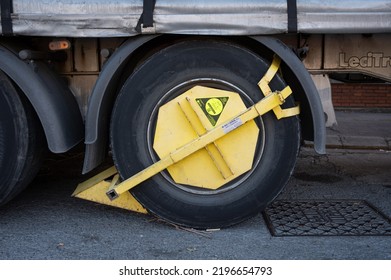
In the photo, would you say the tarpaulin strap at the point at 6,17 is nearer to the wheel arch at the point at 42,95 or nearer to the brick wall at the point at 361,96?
the wheel arch at the point at 42,95

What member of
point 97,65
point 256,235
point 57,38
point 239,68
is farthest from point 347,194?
point 57,38

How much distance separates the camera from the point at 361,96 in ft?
31.2

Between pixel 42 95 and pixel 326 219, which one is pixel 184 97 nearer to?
pixel 42 95

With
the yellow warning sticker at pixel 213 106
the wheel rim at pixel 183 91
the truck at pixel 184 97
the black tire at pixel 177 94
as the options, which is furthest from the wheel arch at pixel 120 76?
the yellow warning sticker at pixel 213 106

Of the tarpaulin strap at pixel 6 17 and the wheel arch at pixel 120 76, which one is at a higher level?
the tarpaulin strap at pixel 6 17

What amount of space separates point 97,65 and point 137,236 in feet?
4.38

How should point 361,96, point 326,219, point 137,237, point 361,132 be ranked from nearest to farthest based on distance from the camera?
point 137,237 → point 326,219 → point 361,132 → point 361,96

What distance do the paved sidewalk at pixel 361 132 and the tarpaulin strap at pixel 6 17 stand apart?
14.1ft

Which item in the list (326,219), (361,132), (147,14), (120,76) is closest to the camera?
(147,14)

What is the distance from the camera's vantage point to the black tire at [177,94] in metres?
3.25

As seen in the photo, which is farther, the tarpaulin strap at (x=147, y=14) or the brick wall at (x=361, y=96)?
the brick wall at (x=361, y=96)

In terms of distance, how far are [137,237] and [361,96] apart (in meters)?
7.35

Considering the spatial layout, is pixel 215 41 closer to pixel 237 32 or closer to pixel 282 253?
pixel 237 32

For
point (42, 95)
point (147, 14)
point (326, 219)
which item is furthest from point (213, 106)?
point (326, 219)
